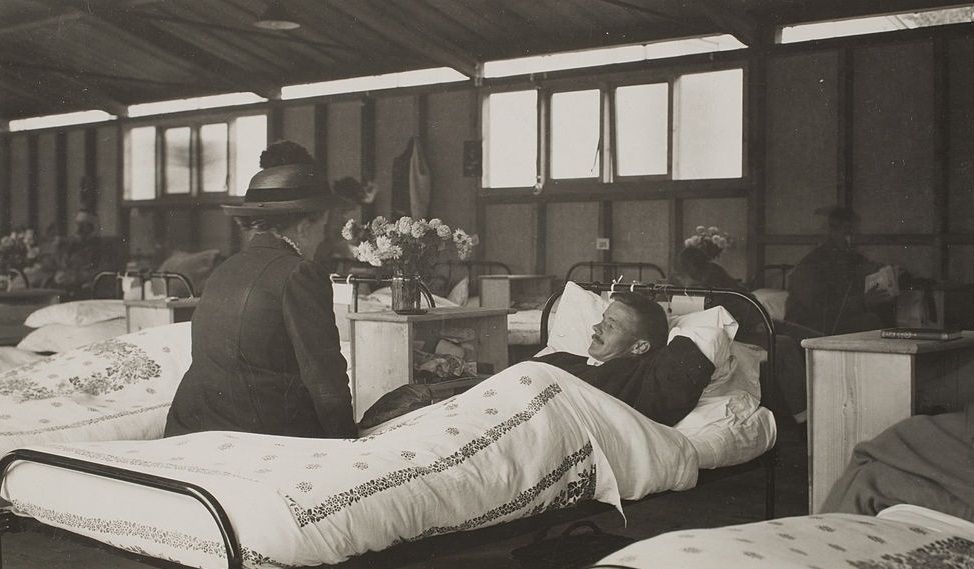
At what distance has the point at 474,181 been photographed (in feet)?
27.9

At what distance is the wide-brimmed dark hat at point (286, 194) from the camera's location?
3061 millimetres

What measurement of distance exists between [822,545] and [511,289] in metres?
5.42

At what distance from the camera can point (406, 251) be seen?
494 cm

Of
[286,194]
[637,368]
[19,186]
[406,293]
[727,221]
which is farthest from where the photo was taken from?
[727,221]

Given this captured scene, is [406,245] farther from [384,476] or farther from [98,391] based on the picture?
[384,476]

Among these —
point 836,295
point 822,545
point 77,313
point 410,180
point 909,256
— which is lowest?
point 822,545

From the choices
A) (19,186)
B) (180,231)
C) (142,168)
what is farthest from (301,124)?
(19,186)

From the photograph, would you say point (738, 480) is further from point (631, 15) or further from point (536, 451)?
point (631, 15)

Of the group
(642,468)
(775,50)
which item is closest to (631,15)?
(775,50)

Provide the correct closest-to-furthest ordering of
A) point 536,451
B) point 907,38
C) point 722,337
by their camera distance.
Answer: point 536,451 → point 722,337 → point 907,38

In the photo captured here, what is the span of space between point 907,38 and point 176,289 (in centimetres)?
521

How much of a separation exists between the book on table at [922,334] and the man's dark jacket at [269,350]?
171 cm

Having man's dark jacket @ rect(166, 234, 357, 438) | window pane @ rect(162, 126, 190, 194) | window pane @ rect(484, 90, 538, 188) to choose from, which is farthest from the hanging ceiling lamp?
window pane @ rect(484, 90, 538, 188)

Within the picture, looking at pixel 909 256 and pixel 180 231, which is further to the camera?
pixel 180 231
